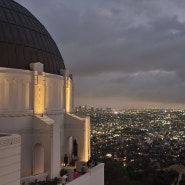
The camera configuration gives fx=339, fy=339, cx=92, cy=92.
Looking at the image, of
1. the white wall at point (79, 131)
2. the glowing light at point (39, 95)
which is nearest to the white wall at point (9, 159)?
the glowing light at point (39, 95)

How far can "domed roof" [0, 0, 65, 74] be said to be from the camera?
624 inches

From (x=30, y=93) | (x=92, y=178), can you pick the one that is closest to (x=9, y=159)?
(x=30, y=93)

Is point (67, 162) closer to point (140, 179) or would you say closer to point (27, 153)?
point (27, 153)

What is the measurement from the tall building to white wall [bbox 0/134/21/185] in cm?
355

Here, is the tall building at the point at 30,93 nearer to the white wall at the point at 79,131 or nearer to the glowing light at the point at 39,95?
the glowing light at the point at 39,95

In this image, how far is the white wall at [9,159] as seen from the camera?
385 inches

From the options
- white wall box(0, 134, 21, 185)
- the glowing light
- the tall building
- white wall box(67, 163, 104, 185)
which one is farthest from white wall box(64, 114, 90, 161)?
white wall box(0, 134, 21, 185)

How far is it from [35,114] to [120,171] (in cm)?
1435

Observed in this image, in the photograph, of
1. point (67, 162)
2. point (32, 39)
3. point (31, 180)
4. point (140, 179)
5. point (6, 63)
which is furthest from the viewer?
point (140, 179)

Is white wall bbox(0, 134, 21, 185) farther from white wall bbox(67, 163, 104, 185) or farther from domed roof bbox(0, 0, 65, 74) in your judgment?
domed roof bbox(0, 0, 65, 74)

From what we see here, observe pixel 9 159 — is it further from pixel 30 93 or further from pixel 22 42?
pixel 22 42

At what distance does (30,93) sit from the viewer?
1603 cm

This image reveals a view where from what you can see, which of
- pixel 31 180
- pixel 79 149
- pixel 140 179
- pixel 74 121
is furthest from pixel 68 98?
pixel 140 179

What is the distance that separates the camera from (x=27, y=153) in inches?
621
